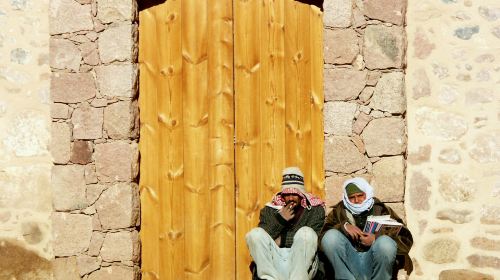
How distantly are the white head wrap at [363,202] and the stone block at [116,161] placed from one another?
1.72m

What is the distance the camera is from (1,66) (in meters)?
5.84

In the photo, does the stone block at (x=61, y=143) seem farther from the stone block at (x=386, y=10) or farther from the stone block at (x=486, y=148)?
the stone block at (x=486, y=148)

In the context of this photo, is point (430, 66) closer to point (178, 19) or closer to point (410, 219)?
point (410, 219)

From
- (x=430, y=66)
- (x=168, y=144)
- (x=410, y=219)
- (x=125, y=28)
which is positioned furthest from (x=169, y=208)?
(x=430, y=66)

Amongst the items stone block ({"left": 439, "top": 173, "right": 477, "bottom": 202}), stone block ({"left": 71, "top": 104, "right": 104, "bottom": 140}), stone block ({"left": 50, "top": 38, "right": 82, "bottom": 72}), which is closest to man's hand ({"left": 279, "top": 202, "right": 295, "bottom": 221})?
stone block ({"left": 439, "top": 173, "right": 477, "bottom": 202})

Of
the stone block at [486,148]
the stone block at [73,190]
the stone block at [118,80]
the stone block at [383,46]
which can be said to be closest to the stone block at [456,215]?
the stone block at [486,148]

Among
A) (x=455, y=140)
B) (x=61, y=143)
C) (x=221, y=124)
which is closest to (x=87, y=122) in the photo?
(x=61, y=143)

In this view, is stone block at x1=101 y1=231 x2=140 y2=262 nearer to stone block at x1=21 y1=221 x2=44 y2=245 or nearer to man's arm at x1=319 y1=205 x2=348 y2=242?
stone block at x1=21 y1=221 x2=44 y2=245

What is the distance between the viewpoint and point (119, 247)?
5609 millimetres

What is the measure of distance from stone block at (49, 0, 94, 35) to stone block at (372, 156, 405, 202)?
8.62 ft

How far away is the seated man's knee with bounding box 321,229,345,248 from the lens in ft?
15.9

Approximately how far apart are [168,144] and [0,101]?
1454mm

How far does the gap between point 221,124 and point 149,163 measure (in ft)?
2.21

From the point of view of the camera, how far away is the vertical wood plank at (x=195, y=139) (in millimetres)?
5738
